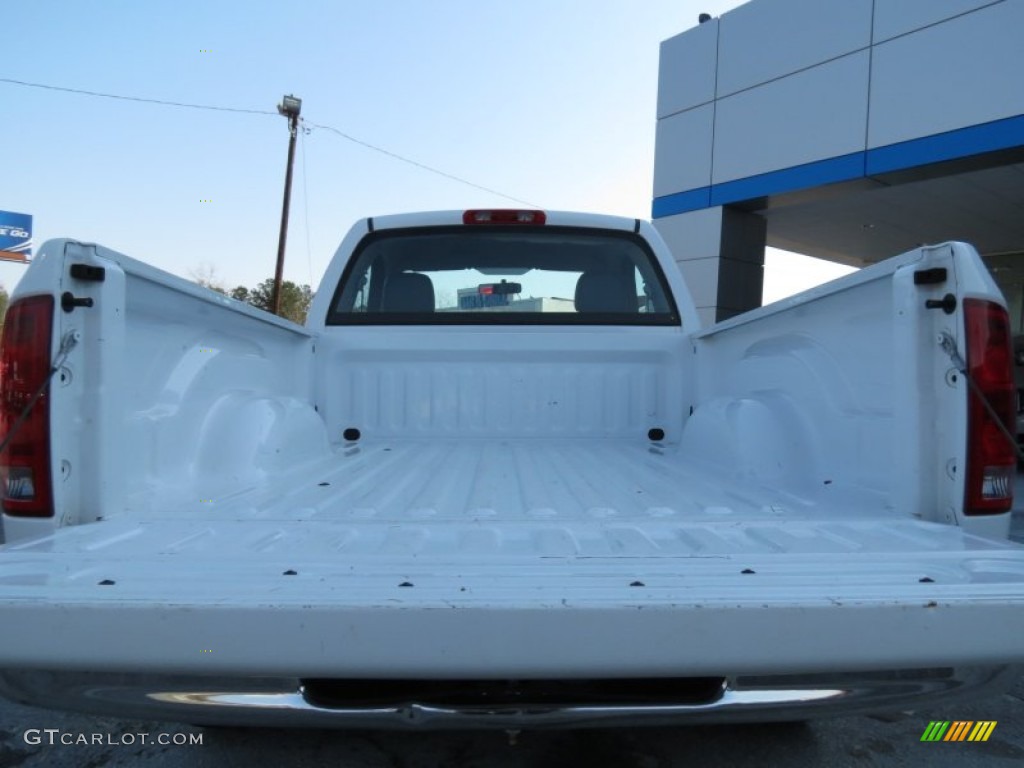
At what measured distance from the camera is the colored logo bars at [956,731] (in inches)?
78.2

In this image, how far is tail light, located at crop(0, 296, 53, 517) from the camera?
1730 millimetres

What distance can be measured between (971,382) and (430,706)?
157 cm

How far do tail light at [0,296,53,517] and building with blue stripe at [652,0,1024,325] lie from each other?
10567mm

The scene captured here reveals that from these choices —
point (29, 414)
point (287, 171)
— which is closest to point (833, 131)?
point (29, 414)

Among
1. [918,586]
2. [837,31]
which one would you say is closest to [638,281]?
[918,586]

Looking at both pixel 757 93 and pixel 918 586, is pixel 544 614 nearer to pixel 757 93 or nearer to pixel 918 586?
pixel 918 586

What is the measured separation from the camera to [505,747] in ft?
7.48

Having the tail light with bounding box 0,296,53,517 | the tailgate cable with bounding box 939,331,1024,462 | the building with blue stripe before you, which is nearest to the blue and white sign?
the building with blue stripe

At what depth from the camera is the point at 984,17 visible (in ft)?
29.0

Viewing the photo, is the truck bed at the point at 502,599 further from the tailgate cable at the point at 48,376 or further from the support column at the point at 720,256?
the support column at the point at 720,256

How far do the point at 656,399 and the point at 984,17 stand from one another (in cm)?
889

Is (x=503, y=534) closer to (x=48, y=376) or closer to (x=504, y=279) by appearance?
(x=48, y=376)

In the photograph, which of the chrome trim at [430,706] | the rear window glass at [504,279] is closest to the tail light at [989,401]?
the chrome trim at [430,706]

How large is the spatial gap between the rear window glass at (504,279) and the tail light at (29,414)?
1.96m
